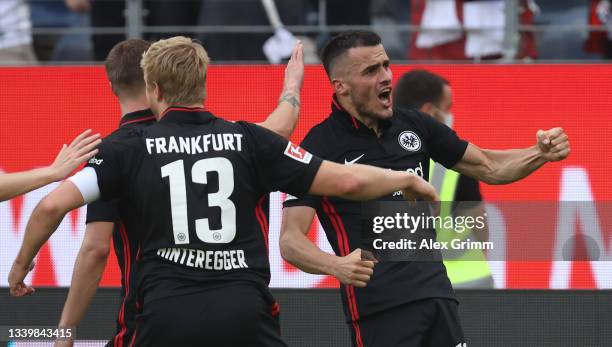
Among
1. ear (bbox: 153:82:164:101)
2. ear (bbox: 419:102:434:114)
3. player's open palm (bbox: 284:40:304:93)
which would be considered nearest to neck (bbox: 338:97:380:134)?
player's open palm (bbox: 284:40:304:93)

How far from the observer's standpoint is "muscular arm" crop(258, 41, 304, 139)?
212 inches

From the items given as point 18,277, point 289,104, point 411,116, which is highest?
point 289,104

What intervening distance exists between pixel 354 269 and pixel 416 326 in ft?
2.13

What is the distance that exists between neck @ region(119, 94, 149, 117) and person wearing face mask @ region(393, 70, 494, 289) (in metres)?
2.05

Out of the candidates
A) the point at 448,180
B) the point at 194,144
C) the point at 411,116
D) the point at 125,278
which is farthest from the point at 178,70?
the point at 448,180

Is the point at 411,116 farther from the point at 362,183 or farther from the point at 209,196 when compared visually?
the point at 209,196

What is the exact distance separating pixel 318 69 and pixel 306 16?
2938 mm

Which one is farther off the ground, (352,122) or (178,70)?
(178,70)

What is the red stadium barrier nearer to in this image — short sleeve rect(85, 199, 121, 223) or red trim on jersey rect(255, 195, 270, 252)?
short sleeve rect(85, 199, 121, 223)

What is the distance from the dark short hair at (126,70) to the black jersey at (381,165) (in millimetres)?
879

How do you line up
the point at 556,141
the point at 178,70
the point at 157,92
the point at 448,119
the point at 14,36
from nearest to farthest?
1. the point at 178,70
2. the point at 157,92
3. the point at 556,141
4. the point at 448,119
5. the point at 14,36

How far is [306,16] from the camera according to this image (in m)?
10.5

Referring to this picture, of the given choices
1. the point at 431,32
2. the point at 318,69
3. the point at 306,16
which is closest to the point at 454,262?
the point at 318,69

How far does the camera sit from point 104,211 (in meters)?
5.27
